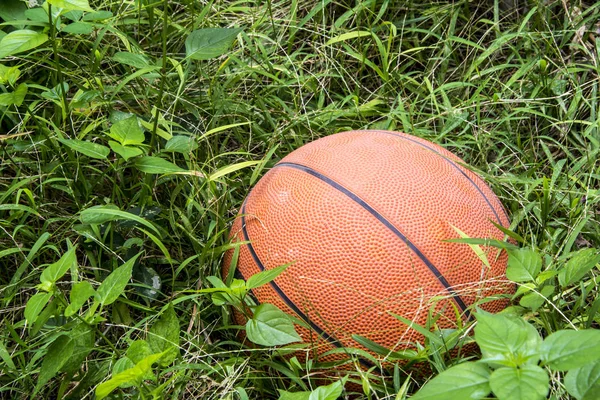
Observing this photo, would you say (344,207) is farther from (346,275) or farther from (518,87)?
(518,87)

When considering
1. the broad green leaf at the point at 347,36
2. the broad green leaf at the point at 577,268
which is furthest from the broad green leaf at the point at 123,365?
the broad green leaf at the point at 347,36

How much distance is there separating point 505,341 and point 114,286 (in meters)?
1.13

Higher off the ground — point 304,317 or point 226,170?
point 226,170

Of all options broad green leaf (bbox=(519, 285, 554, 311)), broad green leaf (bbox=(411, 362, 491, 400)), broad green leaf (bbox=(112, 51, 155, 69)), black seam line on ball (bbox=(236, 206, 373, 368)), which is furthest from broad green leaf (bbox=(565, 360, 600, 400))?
broad green leaf (bbox=(112, 51, 155, 69))

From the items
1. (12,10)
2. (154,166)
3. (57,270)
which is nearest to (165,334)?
(57,270)

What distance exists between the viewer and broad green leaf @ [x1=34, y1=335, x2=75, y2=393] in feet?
6.94

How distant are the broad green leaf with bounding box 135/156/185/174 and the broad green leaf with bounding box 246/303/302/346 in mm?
621

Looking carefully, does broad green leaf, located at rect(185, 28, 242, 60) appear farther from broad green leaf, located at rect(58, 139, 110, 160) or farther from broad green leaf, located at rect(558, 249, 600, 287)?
broad green leaf, located at rect(558, 249, 600, 287)

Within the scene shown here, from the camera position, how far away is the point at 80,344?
2.18 m

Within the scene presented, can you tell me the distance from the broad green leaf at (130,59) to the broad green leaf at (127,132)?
9.1 inches

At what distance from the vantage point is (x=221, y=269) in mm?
2676

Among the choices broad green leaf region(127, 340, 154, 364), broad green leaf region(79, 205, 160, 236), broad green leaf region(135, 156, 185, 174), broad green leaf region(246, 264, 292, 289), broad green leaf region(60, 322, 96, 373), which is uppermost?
broad green leaf region(135, 156, 185, 174)

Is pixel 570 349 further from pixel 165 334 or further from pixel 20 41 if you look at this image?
pixel 20 41

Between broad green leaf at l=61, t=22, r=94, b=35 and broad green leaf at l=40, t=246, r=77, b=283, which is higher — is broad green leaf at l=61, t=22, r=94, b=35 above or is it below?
above
